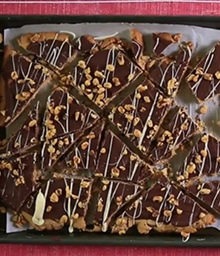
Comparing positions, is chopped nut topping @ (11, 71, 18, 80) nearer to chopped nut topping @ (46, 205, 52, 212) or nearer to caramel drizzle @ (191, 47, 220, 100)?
chopped nut topping @ (46, 205, 52, 212)

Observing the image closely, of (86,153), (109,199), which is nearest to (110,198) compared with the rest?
(109,199)

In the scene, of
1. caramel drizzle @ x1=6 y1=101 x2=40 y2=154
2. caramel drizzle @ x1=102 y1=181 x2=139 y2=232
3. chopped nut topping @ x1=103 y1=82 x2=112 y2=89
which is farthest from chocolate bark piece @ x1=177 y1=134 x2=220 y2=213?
caramel drizzle @ x1=6 y1=101 x2=40 y2=154

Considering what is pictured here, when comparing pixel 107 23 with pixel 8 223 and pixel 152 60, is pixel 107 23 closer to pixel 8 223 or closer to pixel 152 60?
pixel 152 60

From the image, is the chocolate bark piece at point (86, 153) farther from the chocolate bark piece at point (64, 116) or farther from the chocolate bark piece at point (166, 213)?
the chocolate bark piece at point (166, 213)

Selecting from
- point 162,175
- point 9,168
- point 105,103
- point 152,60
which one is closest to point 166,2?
point 152,60

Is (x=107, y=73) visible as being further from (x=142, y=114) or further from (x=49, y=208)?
(x=49, y=208)
